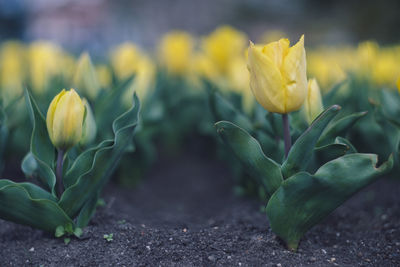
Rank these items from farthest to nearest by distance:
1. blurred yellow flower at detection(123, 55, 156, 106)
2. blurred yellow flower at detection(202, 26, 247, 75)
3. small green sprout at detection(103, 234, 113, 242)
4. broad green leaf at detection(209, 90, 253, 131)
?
blurred yellow flower at detection(202, 26, 247, 75), blurred yellow flower at detection(123, 55, 156, 106), broad green leaf at detection(209, 90, 253, 131), small green sprout at detection(103, 234, 113, 242)

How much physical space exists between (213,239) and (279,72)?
26.3 inches

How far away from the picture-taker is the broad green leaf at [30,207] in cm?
139

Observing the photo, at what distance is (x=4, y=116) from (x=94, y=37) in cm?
909

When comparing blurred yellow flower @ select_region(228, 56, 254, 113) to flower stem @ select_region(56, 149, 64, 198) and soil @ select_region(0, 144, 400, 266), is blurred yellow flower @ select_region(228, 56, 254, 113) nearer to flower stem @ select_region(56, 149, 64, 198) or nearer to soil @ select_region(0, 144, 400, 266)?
soil @ select_region(0, 144, 400, 266)

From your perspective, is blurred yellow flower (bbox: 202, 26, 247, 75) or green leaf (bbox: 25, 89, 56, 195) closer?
green leaf (bbox: 25, 89, 56, 195)

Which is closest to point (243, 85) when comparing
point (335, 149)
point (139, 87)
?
point (139, 87)

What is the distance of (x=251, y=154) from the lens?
1.40 meters

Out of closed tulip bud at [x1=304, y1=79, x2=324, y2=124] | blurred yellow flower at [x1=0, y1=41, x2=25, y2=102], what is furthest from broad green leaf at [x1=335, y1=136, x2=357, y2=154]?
blurred yellow flower at [x1=0, y1=41, x2=25, y2=102]

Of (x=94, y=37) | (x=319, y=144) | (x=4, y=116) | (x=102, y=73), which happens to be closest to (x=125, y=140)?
(x=4, y=116)

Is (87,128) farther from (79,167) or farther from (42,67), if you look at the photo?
(42,67)

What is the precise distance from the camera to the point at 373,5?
8328 millimetres

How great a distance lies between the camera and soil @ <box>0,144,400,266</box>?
146 centimetres

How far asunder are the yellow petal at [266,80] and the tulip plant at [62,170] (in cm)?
46

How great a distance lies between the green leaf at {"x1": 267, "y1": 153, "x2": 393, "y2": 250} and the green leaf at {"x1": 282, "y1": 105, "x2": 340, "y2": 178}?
0.09 meters
